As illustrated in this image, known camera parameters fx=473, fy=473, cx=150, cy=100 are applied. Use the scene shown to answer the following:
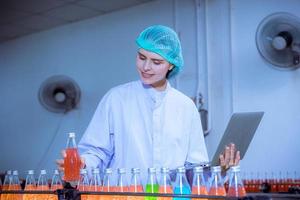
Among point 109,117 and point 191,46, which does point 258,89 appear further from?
point 109,117

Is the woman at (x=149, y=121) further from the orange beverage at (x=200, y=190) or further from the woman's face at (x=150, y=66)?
the orange beverage at (x=200, y=190)

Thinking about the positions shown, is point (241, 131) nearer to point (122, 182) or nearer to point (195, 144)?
point (195, 144)

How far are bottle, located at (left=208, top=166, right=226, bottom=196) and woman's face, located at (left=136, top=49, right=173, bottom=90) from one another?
63cm

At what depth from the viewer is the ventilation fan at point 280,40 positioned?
13.4 ft

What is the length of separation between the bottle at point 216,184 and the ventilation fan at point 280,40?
2922mm

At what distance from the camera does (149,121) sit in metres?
2.02

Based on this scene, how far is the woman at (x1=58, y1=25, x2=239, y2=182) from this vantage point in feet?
6.31

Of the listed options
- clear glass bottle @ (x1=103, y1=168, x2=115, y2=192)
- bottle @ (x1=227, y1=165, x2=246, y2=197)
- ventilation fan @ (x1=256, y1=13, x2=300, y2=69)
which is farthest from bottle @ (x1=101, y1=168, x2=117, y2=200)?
ventilation fan @ (x1=256, y1=13, x2=300, y2=69)

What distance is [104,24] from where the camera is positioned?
565 cm

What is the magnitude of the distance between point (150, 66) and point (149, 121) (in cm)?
25

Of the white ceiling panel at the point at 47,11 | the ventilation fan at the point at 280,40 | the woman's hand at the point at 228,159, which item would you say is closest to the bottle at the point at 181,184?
Result: the woman's hand at the point at 228,159

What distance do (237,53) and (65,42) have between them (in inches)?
98.0

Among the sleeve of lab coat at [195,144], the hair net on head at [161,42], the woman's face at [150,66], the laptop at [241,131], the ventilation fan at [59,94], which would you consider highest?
the ventilation fan at [59,94]

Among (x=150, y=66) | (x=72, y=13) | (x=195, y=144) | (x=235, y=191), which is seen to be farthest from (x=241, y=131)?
(x=72, y=13)
